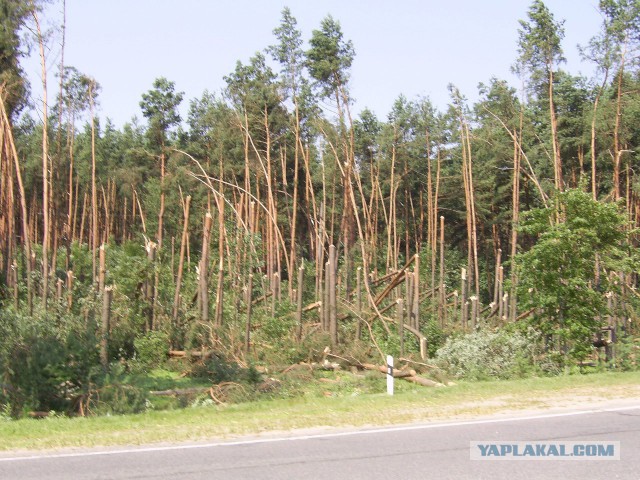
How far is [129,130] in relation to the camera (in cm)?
6962

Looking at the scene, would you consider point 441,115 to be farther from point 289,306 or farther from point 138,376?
point 138,376

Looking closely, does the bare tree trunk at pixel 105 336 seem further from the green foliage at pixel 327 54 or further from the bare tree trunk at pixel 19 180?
the green foliage at pixel 327 54

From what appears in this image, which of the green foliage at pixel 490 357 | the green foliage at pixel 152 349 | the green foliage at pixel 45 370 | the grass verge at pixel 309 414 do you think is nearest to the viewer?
the grass verge at pixel 309 414

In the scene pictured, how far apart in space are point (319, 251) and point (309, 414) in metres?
20.4

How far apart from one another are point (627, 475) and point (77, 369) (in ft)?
41.2

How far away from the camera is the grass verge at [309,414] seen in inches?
433

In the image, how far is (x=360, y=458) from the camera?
9.12 meters

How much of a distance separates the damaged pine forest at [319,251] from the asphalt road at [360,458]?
698 centimetres

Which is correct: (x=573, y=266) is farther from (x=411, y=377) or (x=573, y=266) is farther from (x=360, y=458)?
(x=360, y=458)

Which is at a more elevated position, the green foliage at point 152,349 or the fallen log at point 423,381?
the green foliage at point 152,349

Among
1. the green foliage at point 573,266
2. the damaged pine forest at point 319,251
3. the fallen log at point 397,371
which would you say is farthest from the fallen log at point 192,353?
the green foliage at point 573,266

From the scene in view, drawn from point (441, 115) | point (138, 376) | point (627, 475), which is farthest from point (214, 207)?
point (627, 475)

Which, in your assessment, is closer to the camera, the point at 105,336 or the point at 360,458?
the point at 360,458

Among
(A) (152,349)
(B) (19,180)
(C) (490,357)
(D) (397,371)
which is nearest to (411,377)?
(D) (397,371)
